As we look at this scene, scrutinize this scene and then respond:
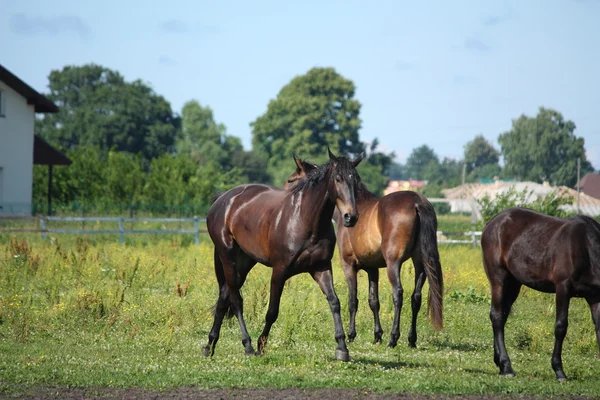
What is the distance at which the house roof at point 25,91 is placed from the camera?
114ft

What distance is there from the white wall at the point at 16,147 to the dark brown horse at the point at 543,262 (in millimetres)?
29731

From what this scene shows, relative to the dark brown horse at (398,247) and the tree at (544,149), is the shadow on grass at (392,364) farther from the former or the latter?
the tree at (544,149)

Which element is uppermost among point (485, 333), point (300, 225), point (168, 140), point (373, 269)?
point (168, 140)

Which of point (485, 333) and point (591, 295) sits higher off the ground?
point (591, 295)

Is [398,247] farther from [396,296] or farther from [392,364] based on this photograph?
[392,364]

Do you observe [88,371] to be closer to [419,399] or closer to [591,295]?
[419,399]

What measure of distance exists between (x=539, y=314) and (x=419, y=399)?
7778 mm

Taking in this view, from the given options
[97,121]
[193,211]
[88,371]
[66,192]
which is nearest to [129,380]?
[88,371]

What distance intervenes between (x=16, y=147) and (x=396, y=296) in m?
28.6

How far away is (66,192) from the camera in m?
40.3

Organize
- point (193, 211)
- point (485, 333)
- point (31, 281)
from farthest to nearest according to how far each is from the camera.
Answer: point (193, 211) → point (31, 281) → point (485, 333)

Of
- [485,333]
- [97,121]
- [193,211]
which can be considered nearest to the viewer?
[485,333]

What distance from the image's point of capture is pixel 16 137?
3584cm

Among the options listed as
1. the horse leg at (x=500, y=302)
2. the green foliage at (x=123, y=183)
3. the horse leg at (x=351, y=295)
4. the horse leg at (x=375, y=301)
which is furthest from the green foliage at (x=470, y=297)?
the green foliage at (x=123, y=183)
